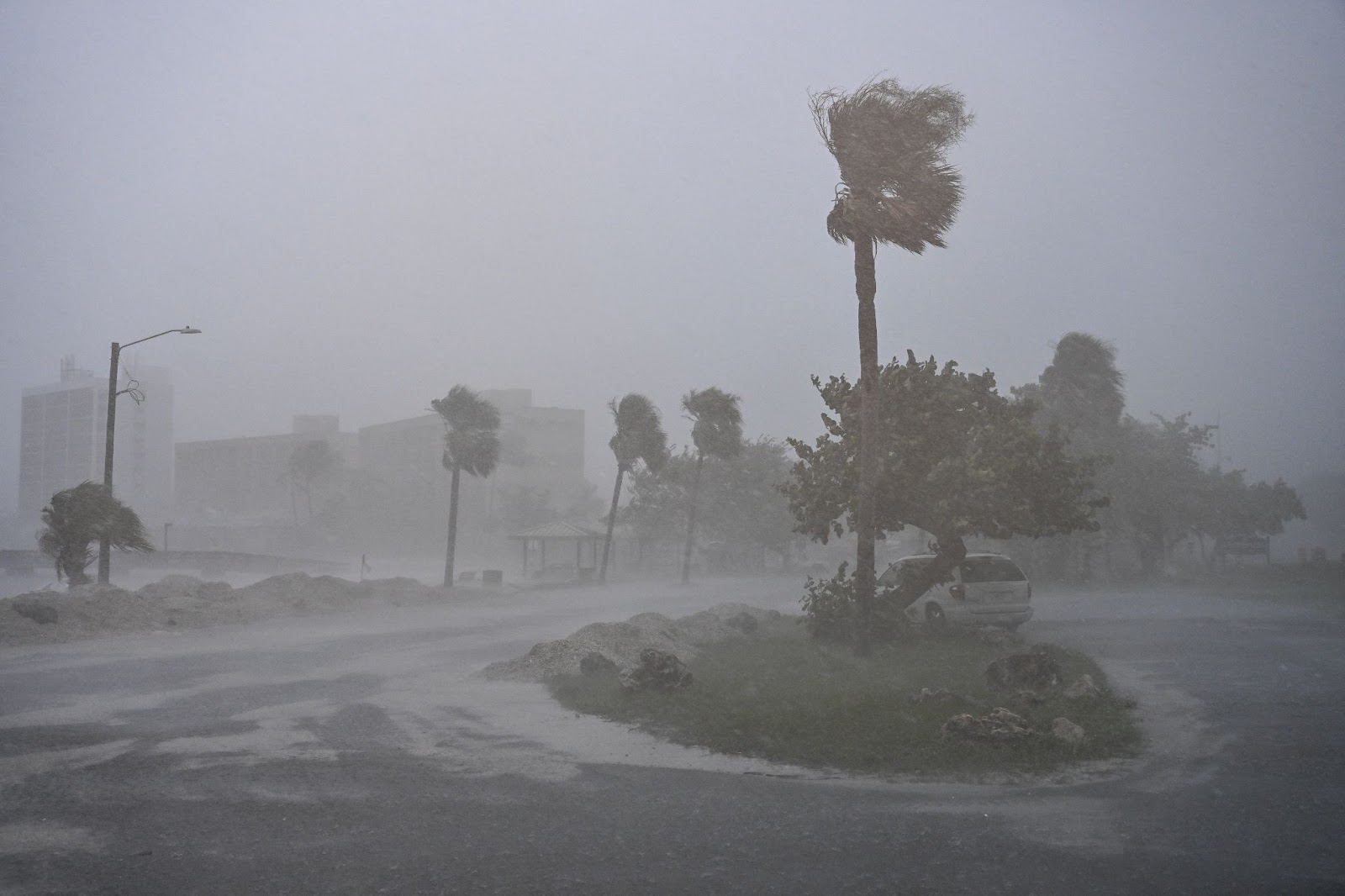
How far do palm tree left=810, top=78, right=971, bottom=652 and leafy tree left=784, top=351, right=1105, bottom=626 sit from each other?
1.48 m

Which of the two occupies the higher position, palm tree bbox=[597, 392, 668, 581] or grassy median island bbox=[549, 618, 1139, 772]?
palm tree bbox=[597, 392, 668, 581]

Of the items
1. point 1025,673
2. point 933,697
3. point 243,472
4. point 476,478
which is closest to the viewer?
point 933,697

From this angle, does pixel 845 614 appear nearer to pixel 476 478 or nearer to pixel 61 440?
pixel 476 478

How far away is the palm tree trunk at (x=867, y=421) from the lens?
53.6ft

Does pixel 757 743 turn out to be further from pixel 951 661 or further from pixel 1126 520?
pixel 1126 520

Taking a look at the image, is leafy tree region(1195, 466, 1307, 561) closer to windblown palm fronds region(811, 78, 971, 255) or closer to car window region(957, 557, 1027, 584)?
car window region(957, 557, 1027, 584)

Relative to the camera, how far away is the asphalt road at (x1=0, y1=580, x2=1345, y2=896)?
19.1 ft

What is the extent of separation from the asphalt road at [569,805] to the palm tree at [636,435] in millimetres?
37839

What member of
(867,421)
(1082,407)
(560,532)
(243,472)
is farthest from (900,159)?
(243,472)

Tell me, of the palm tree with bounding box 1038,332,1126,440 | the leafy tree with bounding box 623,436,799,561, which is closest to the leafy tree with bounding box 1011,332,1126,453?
the palm tree with bounding box 1038,332,1126,440

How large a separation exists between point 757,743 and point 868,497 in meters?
7.58

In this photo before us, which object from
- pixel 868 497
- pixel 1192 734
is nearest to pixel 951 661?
pixel 868 497

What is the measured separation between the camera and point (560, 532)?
170 feet

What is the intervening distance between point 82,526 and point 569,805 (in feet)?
78.6
